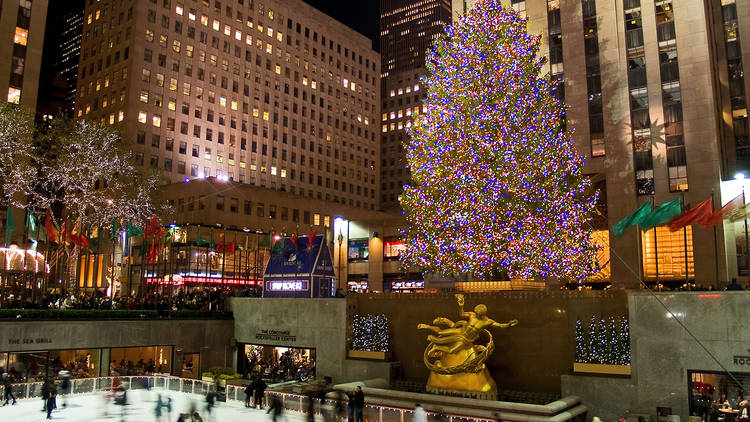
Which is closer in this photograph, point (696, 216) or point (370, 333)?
point (696, 216)

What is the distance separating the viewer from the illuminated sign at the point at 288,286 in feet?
121

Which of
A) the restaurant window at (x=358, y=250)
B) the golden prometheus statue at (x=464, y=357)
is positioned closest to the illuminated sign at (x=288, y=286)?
the golden prometheus statue at (x=464, y=357)

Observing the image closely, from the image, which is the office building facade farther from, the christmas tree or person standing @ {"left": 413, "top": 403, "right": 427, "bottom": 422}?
person standing @ {"left": 413, "top": 403, "right": 427, "bottom": 422}

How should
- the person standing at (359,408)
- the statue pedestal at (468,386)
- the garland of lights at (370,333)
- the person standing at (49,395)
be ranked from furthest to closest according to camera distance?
1. the garland of lights at (370,333)
2. the statue pedestal at (468,386)
3. the person standing at (49,395)
4. the person standing at (359,408)

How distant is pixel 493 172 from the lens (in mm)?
31156

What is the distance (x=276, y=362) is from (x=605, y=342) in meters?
19.7

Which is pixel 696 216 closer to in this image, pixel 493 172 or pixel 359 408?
pixel 493 172

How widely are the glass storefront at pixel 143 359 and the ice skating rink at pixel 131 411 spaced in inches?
308

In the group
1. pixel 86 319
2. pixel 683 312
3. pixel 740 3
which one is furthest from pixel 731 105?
pixel 86 319

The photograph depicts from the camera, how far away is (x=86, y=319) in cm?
3294

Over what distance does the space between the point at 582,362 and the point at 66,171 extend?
38.3m

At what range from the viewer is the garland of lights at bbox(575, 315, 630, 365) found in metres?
24.8

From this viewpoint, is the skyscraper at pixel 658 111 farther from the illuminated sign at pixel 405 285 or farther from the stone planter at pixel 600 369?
the illuminated sign at pixel 405 285

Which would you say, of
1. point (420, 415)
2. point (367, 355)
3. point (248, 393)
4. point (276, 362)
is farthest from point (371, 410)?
point (276, 362)
